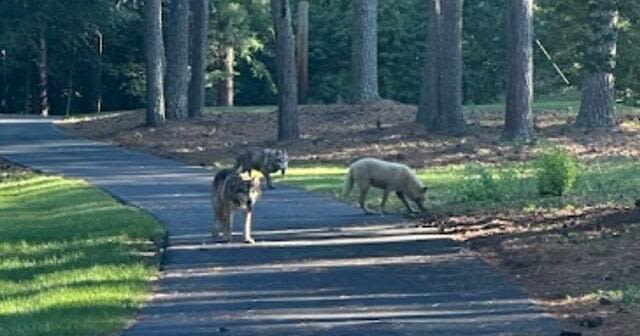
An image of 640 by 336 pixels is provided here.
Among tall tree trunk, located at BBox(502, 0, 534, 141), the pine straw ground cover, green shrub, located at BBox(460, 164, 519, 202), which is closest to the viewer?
the pine straw ground cover

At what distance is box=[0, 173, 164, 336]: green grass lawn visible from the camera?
45.8 ft

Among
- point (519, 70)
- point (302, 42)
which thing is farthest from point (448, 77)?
point (302, 42)

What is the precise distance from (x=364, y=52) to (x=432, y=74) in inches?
231

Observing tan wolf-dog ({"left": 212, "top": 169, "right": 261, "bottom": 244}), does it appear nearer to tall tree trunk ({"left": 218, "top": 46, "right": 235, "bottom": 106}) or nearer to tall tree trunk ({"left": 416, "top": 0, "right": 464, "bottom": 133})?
tall tree trunk ({"left": 416, "top": 0, "right": 464, "bottom": 133})

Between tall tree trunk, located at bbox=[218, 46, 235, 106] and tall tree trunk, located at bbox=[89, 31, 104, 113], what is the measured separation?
6.49m

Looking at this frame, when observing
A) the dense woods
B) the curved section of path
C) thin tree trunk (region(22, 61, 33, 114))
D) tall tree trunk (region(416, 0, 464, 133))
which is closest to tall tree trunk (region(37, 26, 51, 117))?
the dense woods

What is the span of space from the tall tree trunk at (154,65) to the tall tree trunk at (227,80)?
58.6 ft

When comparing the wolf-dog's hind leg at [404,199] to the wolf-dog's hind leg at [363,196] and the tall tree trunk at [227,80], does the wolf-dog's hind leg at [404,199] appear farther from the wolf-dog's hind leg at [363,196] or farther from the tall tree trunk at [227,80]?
the tall tree trunk at [227,80]

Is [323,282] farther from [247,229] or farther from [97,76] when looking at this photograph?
[97,76]

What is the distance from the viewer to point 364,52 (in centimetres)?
4584

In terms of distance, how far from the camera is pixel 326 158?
3622 centimetres

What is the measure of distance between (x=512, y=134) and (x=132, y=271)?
19.4 metres

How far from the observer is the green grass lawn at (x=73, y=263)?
13961mm

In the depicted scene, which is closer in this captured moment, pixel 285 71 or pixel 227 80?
pixel 285 71
